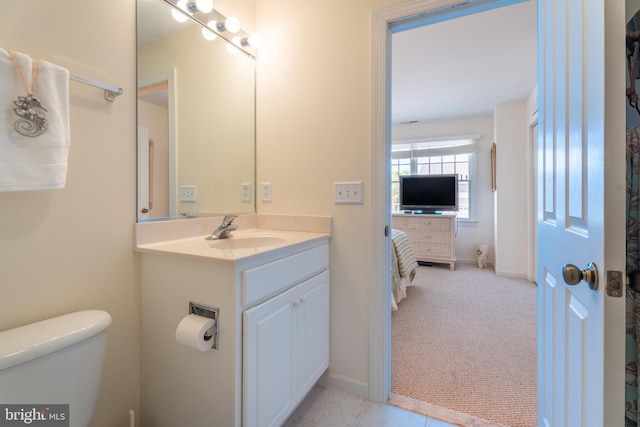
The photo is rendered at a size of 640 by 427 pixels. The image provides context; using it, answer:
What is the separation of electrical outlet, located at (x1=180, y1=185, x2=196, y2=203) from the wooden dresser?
365 cm

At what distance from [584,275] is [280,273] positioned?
3.15ft

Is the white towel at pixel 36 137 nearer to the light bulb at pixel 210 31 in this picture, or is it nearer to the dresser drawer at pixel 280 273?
the dresser drawer at pixel 280 273

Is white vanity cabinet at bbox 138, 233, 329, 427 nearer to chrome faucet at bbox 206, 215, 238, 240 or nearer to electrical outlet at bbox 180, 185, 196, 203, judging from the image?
chrome faucet at bbox 206, 215, 238, 240

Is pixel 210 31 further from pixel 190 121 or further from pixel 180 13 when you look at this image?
pixel 190 121

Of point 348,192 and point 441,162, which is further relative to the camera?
point 441,162

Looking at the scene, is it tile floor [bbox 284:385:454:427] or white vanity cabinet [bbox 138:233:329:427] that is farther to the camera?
tile floor [bbox 284:385:454:427]

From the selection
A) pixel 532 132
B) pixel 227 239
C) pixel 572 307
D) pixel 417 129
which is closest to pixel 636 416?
pixel 572 307

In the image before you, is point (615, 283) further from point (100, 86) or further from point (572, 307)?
point (100, 86)

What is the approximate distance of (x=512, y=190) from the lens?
386cm

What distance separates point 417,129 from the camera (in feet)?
16.2

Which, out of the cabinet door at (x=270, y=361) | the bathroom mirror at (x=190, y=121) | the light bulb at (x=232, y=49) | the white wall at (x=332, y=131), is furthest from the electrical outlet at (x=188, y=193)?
the light bulb at (x=232, y=49)

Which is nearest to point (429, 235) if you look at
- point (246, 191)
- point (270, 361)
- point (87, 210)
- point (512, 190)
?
point (512, 190)

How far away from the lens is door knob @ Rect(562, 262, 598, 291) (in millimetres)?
621

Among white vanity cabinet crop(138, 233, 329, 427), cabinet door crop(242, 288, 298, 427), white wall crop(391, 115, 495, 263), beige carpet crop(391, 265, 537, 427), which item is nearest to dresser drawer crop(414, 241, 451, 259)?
white wall crop(391, 115, 495, 263)
